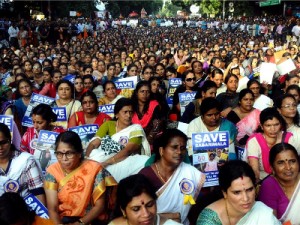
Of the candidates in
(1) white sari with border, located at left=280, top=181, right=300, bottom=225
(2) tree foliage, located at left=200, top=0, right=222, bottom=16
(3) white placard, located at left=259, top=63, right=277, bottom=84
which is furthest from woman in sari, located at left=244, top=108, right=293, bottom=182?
(2) tree foliage, located at left=200, top=0, right=222, bottom=16

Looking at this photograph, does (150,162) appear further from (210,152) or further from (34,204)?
(34,204)

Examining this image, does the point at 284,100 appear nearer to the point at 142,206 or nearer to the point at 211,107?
the point at 211,107

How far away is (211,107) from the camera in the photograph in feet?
15.9

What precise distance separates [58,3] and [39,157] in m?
35.1

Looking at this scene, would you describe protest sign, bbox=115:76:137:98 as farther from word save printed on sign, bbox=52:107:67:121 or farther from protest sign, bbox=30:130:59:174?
protest sign, bbox=30:130:59:174

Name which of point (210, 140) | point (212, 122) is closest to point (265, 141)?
point (210, 140)

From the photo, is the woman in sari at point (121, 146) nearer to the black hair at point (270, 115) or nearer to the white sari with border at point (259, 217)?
the black hair at point (270, 115)

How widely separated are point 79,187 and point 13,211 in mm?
796

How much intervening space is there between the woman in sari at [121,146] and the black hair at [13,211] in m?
1.57

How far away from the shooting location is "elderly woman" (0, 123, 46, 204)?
3637mm

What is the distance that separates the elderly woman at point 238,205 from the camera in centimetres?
310

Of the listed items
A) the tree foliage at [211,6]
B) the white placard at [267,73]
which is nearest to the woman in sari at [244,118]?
the white placard at [267,73]

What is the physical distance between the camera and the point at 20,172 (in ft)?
12.0

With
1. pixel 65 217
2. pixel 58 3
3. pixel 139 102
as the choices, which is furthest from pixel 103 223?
pixel 58 3
